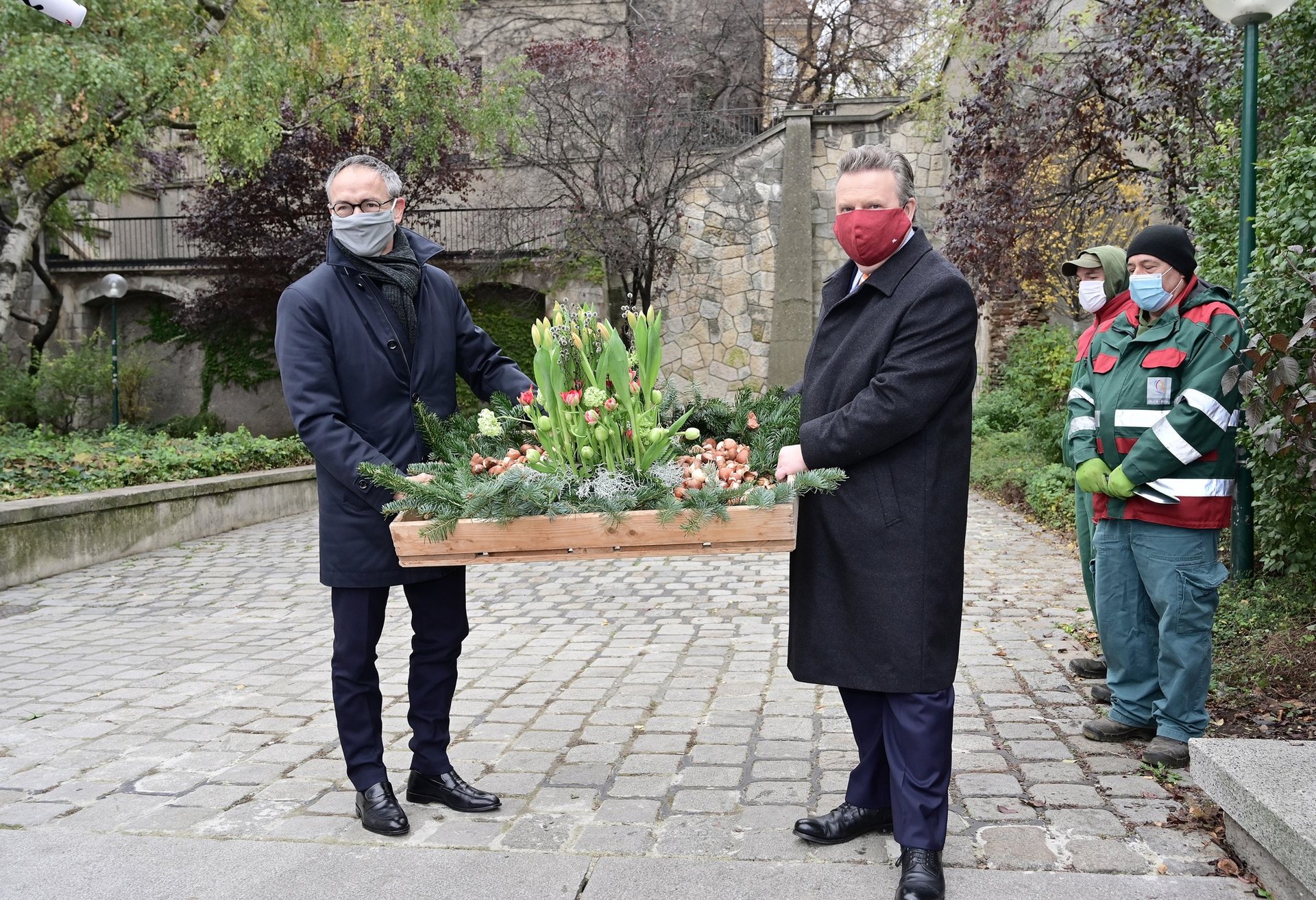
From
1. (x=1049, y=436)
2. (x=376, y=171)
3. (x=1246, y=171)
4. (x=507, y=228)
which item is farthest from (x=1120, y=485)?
(x=507, y=228)

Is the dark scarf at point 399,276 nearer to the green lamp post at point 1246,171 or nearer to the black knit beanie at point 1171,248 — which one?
the black knit beanie at point 1171,248

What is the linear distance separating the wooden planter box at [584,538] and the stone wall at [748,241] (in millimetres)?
16913

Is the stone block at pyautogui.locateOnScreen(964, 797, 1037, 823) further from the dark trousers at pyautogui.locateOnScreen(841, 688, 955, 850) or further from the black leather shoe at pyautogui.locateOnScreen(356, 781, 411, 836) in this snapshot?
the black leather shoe at pyautogui.locateOnScreen(356, 781, 411, 836)

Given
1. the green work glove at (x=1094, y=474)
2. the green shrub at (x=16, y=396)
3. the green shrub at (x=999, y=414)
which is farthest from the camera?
the green shrub at (x=16, y=396)

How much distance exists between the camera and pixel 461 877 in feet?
10.7

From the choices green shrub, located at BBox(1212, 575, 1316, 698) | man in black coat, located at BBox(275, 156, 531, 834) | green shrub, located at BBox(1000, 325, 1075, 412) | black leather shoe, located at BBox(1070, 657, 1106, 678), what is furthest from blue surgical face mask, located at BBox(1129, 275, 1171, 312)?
green shrub, located at BBox(1000, 325, 1075, 412)

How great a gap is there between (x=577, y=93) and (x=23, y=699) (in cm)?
1522

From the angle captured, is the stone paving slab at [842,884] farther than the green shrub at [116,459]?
No

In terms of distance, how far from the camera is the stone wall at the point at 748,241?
2028 centimetres

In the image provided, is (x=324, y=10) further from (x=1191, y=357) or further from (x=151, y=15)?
(x=1191, y=357)

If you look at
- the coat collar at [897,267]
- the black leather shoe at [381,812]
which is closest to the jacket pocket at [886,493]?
the coat collar at [897,267]

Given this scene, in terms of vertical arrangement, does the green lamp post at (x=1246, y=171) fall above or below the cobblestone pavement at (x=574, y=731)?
above

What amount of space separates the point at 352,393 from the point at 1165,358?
297 centimetres

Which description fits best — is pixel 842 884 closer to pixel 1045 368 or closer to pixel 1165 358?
pixel 1165 358
